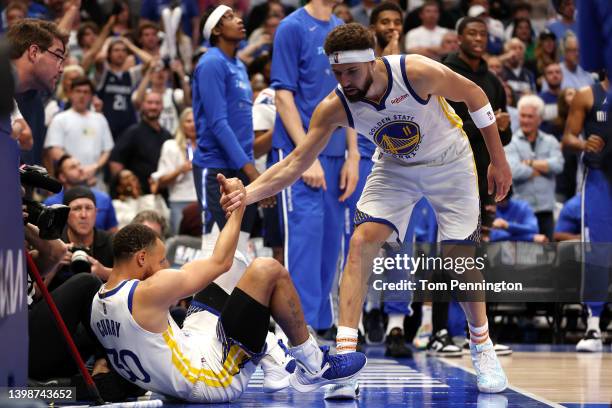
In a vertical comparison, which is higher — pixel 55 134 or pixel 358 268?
pixel 55 134

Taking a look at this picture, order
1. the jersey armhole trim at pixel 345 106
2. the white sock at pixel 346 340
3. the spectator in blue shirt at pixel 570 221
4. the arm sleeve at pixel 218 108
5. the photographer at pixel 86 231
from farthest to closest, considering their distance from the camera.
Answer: the spectator in blue shirt at pixel 570 221 < the photographer at pixel 86 231 < the arm sleeve at pixel 218 108 < the jersey armhole trim at pixel 345 106 < the white sock at pixel 346 340

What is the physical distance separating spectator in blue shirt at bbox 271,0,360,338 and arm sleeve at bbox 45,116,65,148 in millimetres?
4088

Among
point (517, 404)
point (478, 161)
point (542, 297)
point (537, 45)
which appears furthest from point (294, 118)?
point (537, 45)

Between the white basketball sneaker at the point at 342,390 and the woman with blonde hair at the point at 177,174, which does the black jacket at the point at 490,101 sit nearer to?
the white basketball sneaker at the point at 342,390

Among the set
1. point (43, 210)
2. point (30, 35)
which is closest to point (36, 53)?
point (30, 35)

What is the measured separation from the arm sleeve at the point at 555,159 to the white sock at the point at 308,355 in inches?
242

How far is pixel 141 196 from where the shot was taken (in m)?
10.8

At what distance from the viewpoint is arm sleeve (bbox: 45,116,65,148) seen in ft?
37.2

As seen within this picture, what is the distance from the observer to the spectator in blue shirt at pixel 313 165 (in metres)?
7.88

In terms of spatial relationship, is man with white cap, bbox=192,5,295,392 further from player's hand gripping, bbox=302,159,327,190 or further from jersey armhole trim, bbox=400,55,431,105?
jersey armhole trim, bbox=400,55,431,105

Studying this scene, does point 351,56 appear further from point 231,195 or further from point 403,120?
point 231,195

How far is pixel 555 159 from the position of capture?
11.2 metres

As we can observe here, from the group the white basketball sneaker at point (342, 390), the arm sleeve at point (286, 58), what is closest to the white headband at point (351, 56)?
the white basketball sneaker at point (342, 390)

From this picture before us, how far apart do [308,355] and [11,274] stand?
194 centimetres
